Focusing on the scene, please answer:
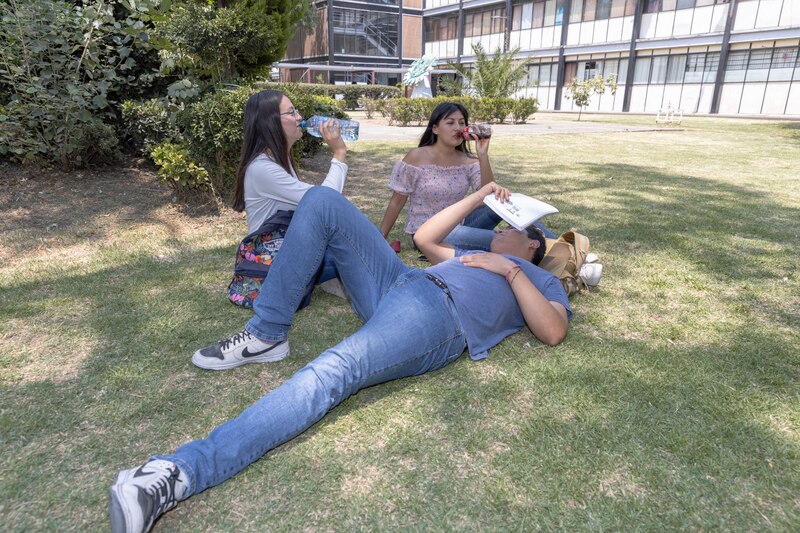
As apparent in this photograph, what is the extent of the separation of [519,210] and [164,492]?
2133 mm

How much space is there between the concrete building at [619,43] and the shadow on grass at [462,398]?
83.0 ft

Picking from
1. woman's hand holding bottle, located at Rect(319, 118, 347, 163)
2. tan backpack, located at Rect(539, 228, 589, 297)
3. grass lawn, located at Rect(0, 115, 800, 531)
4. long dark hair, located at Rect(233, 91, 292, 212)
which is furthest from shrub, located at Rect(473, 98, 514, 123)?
long dark hair, located at Rect(233, 91, 292, 212)

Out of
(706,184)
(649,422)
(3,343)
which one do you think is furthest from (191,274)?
(706,184)

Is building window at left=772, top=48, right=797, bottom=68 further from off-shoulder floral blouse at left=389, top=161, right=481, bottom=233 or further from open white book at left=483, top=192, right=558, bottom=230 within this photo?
open white book at left=483, top=192, right=558, bottom=230

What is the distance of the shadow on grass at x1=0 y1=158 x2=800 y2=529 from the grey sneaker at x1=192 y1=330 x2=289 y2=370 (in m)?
0.06

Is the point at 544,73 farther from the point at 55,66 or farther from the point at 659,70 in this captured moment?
the point at 55,66

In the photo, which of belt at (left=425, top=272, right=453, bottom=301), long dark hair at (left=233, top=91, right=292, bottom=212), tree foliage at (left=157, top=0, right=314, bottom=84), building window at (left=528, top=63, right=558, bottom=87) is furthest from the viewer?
building window at (left=528, top=63, right=558, bottom=87)

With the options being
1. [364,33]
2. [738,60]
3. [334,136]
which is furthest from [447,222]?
[364,33]

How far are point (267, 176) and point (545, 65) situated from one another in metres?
36.2

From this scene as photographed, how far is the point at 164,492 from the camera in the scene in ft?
5.59

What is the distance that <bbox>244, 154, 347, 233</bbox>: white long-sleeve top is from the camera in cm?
307

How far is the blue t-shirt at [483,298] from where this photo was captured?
8.02ft

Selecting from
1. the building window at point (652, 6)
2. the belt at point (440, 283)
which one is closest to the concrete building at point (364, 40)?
the building window at point (652, 6)

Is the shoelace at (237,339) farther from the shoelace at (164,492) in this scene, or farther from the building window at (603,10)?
the building window at (603,10)
